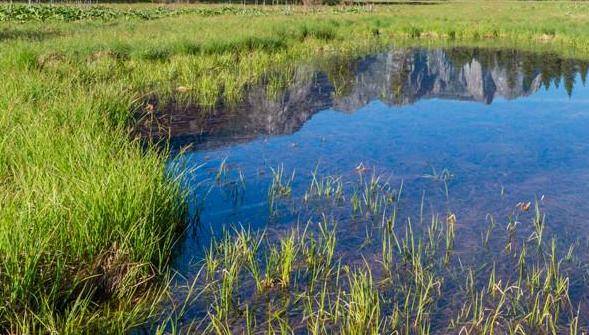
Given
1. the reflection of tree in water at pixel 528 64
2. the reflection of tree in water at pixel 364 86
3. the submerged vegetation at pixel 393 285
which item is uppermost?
the reflection of tree in water at pixel 528 64

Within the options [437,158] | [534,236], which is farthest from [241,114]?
[534,236]

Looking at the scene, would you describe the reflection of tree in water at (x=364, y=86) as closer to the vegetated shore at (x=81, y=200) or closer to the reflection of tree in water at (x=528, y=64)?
the reflection of tree in water at (x=528, y=64)

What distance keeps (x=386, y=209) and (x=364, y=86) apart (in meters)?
11.9

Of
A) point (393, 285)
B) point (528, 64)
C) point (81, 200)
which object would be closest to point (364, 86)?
point (528, 64)

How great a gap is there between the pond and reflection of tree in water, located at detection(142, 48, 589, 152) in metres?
0.12

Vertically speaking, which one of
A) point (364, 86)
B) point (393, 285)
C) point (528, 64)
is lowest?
point (393, 285)

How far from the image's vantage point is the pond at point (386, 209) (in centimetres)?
543

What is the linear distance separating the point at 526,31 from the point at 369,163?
28955 mm

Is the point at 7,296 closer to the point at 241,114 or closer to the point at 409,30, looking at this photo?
the point at 241,114

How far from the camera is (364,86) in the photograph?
1944 cm

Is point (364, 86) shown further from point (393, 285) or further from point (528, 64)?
point (393, 285)

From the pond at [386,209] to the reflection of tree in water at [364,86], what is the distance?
12cm

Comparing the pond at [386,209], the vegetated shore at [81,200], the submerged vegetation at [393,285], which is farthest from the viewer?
the pond at [386,209]

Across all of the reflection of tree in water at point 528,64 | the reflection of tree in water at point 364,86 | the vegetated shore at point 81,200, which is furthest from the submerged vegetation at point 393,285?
the reflection of tree in water at point 528,64
